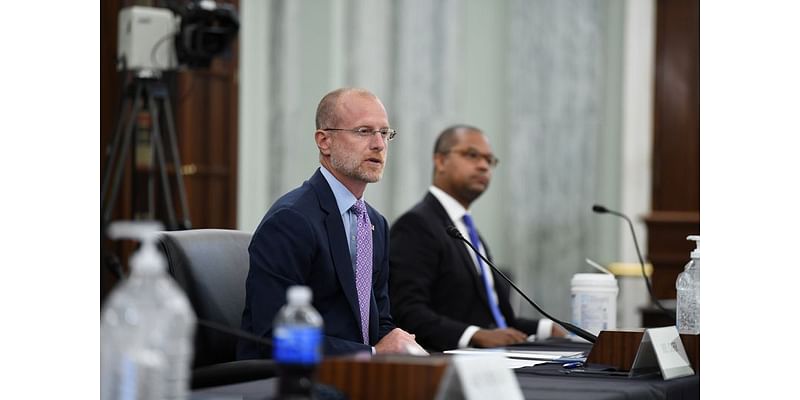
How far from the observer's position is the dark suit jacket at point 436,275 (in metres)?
3.28

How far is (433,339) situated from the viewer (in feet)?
10.2

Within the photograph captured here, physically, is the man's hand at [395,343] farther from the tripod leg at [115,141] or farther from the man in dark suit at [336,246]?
the tripod leg at [115,141]

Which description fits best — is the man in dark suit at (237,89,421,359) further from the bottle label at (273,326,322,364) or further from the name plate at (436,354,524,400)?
the bottle label at (273,326,322,364)

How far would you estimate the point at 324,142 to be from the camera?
2.53 meters

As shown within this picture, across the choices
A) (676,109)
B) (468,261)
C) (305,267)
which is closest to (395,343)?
(305,267)

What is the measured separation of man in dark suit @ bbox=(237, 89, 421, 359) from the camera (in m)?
2.25

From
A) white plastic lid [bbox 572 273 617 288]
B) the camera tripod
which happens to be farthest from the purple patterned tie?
the camera tripod

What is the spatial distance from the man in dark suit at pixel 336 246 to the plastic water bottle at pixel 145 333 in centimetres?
94

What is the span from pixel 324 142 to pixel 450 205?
1.14 meters

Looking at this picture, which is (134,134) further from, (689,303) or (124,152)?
(689,303)

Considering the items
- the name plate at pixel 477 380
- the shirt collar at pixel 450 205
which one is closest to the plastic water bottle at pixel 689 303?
the name plate at pixel 477 380

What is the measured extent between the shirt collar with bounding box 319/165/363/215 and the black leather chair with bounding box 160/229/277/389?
25cm
